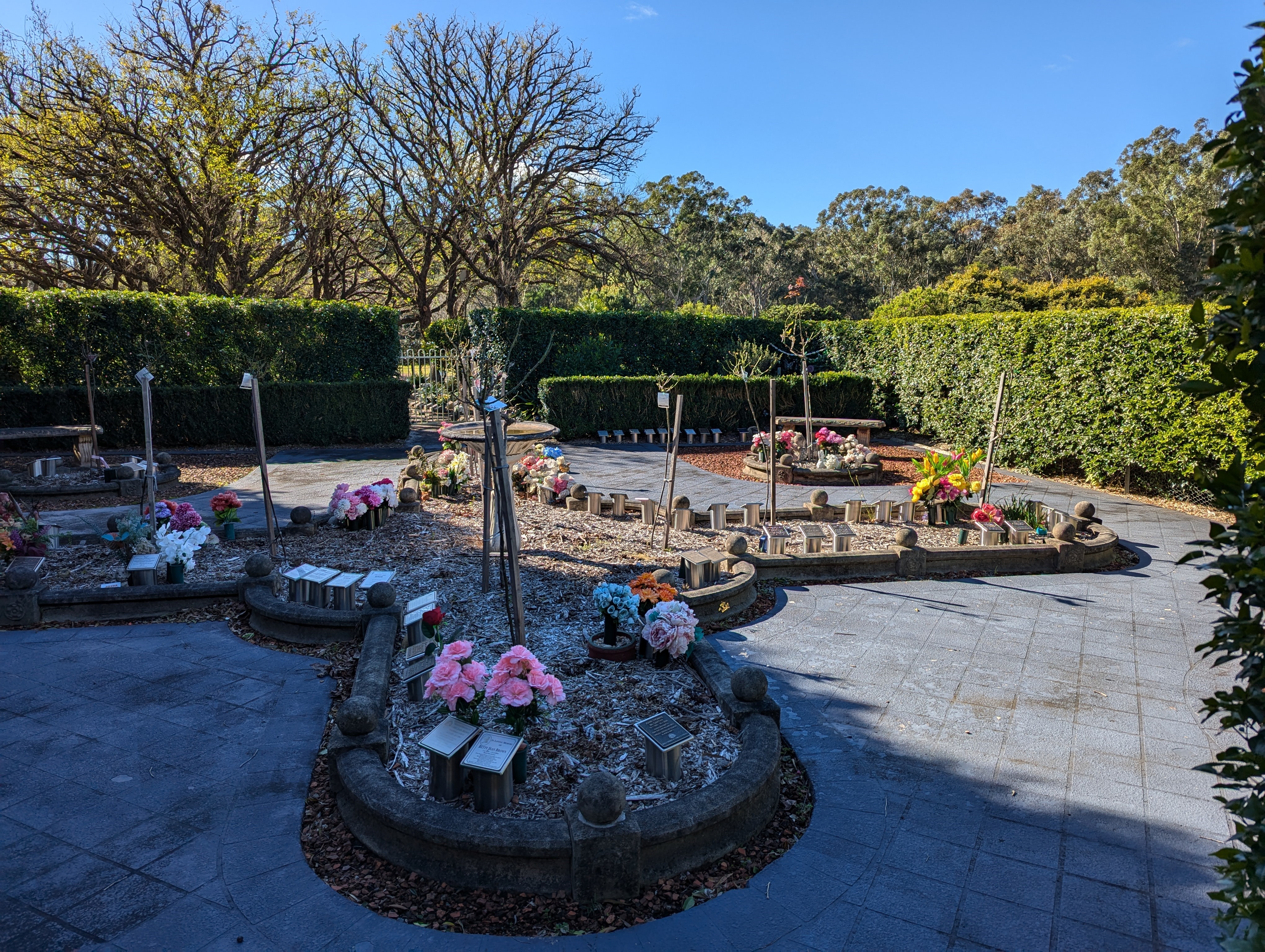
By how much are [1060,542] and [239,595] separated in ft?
25.5

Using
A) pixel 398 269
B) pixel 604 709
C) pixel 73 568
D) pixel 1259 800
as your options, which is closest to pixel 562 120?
pixel 398 269

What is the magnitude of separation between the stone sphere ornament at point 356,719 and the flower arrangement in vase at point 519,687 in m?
0.67

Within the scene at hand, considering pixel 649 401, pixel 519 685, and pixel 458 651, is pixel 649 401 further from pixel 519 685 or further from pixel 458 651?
pixel 519 685

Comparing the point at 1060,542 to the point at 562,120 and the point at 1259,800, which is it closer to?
the point at 1259,800

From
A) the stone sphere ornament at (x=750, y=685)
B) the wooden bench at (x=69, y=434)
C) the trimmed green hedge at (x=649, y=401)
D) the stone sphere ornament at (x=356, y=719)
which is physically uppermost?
the trimmed green hedge at (x=649, y=401)

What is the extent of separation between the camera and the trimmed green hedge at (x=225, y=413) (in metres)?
13.6

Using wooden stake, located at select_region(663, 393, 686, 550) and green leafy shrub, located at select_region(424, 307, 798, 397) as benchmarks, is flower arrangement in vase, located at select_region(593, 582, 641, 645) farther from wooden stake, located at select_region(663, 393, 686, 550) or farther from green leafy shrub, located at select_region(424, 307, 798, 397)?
green leafy shrub, located at select_region(424, 307, 798, 397)

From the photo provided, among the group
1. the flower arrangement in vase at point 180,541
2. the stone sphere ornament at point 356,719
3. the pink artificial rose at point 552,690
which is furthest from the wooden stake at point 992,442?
the flower arrangement in vase at point 180,541

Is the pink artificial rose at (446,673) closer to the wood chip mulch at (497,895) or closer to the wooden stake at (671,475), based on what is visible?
the wood chip mulch at (497,895)

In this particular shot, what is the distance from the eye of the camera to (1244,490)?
5.71 feet

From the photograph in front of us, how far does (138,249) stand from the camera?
18297 millimetres

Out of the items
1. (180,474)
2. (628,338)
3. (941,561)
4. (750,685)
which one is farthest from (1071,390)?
(180,474)

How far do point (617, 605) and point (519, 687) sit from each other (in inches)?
58.3

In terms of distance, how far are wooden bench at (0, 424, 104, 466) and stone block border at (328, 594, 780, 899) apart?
34.5 ft
